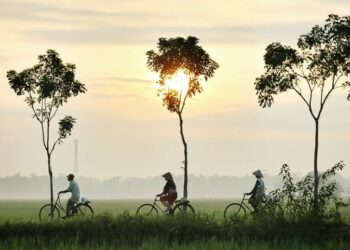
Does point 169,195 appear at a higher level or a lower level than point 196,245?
higher

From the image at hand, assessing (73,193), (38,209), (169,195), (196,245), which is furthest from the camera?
(38,209)

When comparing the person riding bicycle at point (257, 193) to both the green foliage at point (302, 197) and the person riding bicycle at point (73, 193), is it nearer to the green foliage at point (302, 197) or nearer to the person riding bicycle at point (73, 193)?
the green foliage at point (302, 197)

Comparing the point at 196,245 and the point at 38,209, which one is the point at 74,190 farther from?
the point at 38,209

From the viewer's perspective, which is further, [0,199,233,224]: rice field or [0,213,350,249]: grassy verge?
[0,199,233,224]: rice field

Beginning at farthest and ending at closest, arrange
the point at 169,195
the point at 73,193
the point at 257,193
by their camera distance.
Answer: the point at 73,193 < the point at 169,195 < the point at 257,193

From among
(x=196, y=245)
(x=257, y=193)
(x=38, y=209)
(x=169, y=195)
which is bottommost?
(x=196, y=245)

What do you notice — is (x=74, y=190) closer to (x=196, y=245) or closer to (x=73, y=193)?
(x=73, y=193)

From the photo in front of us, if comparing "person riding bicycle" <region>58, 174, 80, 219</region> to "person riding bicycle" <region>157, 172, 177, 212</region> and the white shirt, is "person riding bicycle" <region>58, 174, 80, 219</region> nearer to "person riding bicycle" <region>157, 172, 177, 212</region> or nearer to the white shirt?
the white shirt

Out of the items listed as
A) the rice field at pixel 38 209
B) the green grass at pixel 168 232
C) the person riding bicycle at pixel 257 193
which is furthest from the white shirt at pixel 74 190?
the person riding bicycle at pixel 257 193

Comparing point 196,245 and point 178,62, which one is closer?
point 196,245

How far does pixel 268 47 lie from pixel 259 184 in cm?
727

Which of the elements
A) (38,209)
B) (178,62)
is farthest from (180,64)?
(38,209)

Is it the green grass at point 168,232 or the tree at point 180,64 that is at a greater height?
the tree at point 180,64

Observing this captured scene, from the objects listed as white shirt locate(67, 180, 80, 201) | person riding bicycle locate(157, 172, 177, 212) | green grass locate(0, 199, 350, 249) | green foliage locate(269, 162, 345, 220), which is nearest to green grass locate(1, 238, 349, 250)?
green grass locate(0, 199, 350, 249)
